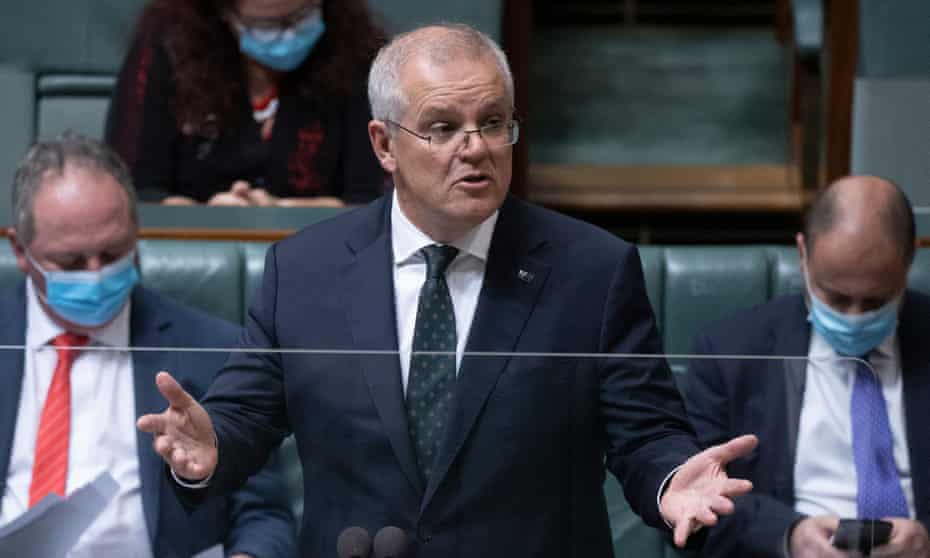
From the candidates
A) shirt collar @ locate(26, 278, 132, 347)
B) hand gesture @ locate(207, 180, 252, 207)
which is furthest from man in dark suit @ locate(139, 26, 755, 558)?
hand gesture @ locate(207, 180, 252, 207)

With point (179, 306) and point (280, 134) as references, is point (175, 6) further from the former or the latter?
point (179, 306)

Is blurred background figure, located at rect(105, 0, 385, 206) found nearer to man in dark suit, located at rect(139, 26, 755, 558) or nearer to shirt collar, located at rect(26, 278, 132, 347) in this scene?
shirt collar, located at rect(26, 278, 132, 347)

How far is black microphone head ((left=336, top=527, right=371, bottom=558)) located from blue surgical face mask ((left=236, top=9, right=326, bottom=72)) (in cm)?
83

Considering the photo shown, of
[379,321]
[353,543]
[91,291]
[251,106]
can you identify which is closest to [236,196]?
[251,106]

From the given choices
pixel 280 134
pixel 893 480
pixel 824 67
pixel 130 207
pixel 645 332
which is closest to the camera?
pixel 893 480

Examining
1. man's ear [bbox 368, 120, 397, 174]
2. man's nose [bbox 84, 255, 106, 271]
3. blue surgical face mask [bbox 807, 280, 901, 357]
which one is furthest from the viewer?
man's nose [bbox 84, 255, 106, 271]

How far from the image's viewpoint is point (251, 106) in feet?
5.00

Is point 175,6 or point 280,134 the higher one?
point 175,6

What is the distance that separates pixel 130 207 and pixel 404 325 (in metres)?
0.39

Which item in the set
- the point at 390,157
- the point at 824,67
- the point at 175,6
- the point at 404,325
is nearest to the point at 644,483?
the point at 404,325

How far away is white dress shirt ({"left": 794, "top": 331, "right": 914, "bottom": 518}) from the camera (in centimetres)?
76

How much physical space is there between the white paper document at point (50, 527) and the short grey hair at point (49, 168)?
0.40 metres

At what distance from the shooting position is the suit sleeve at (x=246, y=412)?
803 mm

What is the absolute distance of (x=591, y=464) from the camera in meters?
0.82
